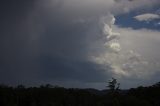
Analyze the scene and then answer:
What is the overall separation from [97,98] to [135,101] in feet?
57.3

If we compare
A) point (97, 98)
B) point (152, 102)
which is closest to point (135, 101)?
point (152, 102)

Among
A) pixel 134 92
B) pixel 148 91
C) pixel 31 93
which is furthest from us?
pixel 134 92

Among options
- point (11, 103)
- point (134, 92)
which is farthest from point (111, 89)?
point (11, 103)

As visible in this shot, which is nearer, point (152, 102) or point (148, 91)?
point (152, 102)

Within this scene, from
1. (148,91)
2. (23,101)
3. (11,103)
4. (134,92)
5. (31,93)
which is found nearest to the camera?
(11,103)

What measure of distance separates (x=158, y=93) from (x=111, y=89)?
82.7ft

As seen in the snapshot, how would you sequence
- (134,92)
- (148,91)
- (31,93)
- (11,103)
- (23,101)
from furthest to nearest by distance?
1. (134,92)
2. (148,91)
3. (31,93)
4. (23,101)
5. (11,103)

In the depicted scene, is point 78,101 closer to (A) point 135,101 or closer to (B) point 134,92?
(A) point 135,101

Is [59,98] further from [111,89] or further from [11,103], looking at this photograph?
[111,89]

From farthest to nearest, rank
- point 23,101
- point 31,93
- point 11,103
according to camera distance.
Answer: point 31,93 → point 23,101 → point 11,103

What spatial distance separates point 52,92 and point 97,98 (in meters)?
14.1

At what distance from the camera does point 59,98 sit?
114 metres

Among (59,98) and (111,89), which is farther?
(111,89)

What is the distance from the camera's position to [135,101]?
103188 millimetres
